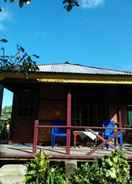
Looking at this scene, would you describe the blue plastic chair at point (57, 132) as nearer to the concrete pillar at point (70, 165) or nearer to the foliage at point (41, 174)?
the concrete pillar at point (70, 165)

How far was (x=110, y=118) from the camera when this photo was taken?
13.6 m

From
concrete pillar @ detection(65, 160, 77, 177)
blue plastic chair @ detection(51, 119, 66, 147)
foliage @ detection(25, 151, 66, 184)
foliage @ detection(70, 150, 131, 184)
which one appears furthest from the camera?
blue plastic chair @ detection(51, 119, 66, 147)

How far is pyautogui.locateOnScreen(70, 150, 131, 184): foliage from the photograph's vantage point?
6422 mm

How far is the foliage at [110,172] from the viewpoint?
21.1ft

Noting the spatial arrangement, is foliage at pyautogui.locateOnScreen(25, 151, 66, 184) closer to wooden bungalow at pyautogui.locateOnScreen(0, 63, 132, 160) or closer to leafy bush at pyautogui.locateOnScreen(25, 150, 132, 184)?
leafy bush at pyautogui.locateOnScreen(25, 150, 132, 184)

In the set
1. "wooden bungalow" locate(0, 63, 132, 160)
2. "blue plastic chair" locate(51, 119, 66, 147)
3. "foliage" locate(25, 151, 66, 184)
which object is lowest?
"foliage" locate(25, 151, 66, 184)

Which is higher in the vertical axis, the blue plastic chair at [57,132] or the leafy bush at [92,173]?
the blue plastic chair at [57,132]

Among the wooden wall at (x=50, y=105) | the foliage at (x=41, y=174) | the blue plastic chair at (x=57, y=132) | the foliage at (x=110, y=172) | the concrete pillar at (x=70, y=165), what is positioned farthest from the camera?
the wooden wall at (x=50, y=105)

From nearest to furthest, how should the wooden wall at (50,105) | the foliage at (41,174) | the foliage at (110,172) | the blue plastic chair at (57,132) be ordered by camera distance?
1. the foliage at (110,172)
2. the foliage at (41,174)
3. the blue plastic chair at (57,132)
4. the wooden wall at (50,105)

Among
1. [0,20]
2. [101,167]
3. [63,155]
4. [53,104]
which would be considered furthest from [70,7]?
[53,104]

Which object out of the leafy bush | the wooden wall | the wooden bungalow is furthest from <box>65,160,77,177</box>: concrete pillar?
the wooden wall

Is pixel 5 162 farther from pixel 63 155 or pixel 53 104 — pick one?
pixel 53 104

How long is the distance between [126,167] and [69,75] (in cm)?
455

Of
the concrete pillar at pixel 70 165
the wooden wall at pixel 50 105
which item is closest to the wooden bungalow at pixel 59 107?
the wooden wall at pixel 50 105
